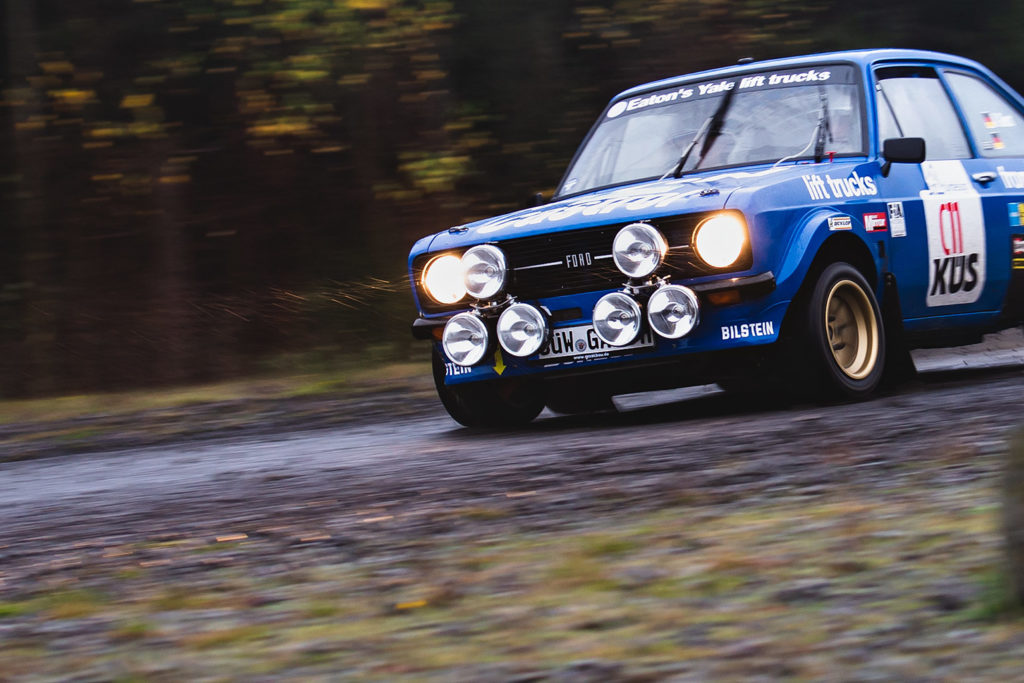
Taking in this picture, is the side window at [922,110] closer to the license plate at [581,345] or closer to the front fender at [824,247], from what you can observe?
the front fender at [824,247]

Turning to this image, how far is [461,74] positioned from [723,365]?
26.3 feet

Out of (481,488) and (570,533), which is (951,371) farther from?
(570,533)

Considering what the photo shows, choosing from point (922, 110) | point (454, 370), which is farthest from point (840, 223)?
point (454, 370)

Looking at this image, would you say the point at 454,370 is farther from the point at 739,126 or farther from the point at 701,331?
the point at 739,126

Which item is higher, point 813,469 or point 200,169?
point 200,169

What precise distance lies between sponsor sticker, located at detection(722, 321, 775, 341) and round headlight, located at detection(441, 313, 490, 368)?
107cm

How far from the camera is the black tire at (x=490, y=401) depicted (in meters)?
7.25

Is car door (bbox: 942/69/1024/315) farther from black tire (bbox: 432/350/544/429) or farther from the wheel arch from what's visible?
black tire (bbox: 432/350/544/429)

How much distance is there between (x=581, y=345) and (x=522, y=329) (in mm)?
273

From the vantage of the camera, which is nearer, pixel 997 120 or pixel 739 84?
pixel 739 84

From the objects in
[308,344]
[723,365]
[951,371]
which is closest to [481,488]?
[723,365]

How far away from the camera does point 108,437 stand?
859cm

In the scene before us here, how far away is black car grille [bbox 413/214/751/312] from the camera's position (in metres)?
6.32

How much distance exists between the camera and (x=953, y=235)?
7449mm
